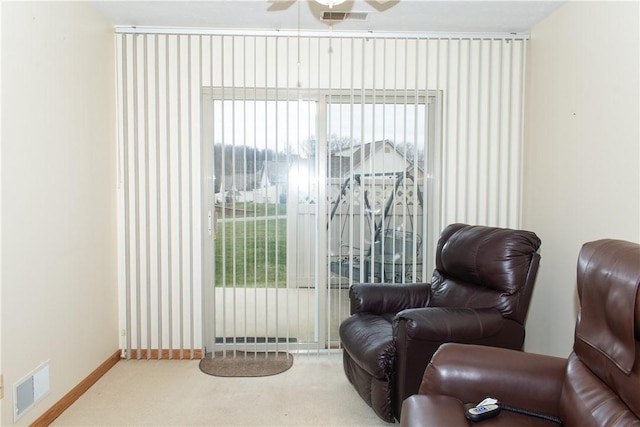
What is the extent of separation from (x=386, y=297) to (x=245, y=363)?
3.98 ft

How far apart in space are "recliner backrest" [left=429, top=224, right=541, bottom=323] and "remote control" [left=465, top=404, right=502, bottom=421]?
98cm

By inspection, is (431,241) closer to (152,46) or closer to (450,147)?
(450,147)

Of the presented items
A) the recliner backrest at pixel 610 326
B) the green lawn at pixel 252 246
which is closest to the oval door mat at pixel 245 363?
the green lawn at pixel 252 246

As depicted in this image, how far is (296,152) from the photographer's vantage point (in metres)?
3.37

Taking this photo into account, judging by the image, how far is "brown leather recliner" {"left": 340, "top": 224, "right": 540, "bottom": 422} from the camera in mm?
2268

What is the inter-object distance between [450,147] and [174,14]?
2.28 m

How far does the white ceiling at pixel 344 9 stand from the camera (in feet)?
9.50

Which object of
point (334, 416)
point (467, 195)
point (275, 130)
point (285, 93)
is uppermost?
point (285, 93)

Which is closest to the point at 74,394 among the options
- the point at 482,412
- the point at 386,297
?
the point at 386,297

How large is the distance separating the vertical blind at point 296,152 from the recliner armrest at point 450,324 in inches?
42.4

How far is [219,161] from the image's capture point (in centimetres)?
337

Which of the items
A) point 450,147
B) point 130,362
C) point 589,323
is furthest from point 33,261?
point 450,147

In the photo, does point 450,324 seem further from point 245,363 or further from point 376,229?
point 245,363

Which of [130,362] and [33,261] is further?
[130,362]
